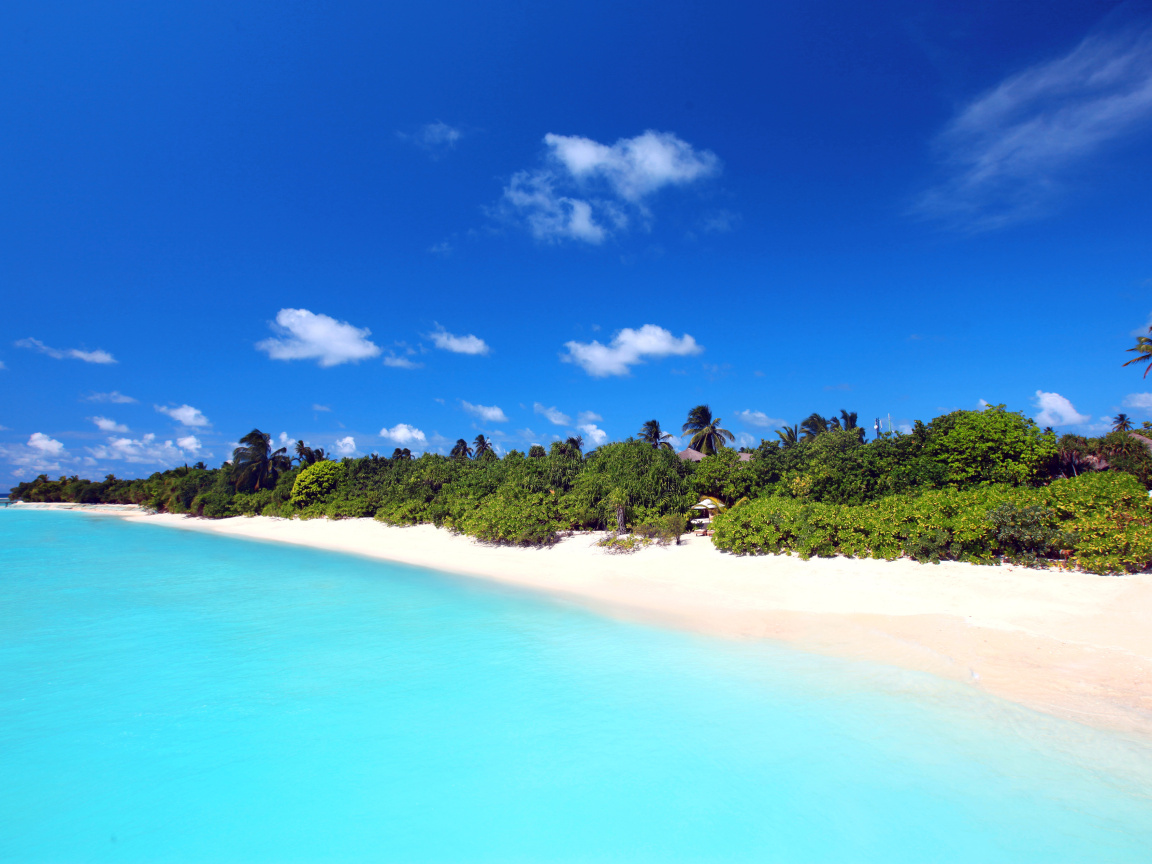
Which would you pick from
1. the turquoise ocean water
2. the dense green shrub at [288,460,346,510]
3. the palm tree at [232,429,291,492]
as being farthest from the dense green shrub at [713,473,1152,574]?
the palm tree at [232,429,291,492]

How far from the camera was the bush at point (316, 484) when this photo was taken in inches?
1423

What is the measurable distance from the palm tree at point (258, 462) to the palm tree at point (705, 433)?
35988mm

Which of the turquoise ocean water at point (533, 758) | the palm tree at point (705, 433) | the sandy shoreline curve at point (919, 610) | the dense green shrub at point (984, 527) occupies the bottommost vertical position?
the turquoise ocean water at point (533, 758)

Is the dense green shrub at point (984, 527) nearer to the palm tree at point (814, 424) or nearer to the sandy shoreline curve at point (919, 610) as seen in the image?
the sandy shoreline curve at point (919, 610)

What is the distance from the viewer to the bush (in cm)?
3616

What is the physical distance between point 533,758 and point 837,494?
1448 centimetres

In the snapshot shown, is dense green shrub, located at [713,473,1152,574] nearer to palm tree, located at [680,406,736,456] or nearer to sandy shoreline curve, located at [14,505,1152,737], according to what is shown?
sandy shoreline curve, located at [14,505,1152,737]

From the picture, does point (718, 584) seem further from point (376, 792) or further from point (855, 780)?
point (376, 792)

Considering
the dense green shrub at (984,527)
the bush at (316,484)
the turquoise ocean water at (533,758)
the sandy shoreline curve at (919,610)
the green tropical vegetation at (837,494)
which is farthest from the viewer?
the bush at (316,484)

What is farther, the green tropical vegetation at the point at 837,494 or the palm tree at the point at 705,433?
the palm tree at the point at 705,433

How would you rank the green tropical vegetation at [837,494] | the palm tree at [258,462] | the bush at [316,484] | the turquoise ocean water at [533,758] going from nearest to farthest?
the turquoise ocean water at [533,758] → the green tropical vegetation at [837,494] → the bush at [316,484] → the palm tree at [258,462]

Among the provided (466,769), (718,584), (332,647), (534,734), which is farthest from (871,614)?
(332,647)

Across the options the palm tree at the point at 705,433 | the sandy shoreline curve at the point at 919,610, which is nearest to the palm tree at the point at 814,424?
the palm tree at the point at 705,433

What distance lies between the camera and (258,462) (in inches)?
1838
